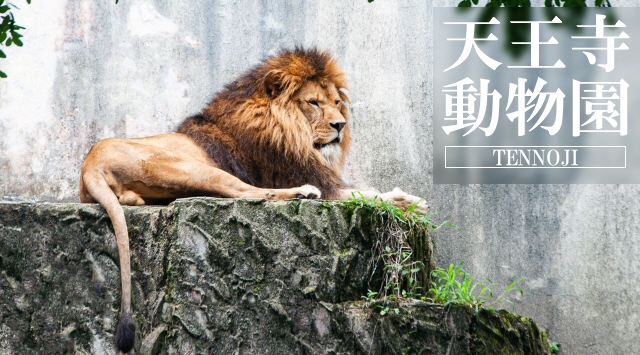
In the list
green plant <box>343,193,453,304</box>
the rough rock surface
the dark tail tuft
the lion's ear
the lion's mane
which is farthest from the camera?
the lion's ear

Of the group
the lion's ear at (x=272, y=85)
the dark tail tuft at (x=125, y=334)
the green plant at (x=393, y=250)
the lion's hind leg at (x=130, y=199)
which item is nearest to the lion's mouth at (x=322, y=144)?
the lion's ear at (x=272, y=85)

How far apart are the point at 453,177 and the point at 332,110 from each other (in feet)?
4.57

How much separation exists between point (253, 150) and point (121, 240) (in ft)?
3.00

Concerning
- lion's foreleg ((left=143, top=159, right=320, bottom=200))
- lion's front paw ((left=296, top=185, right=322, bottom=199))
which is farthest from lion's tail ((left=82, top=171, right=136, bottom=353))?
lion's front paw ((left=296, top=185, right=322, bottom=199))

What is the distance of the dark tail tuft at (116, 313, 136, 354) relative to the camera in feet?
9.91

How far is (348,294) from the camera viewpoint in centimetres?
328

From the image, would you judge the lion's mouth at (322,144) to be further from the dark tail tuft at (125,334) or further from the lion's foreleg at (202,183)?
the dark tail tuft at (125,334)

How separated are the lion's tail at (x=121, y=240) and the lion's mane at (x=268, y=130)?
0.60 m

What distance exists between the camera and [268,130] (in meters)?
3.87

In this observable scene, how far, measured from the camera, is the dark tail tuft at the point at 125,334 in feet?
9.91

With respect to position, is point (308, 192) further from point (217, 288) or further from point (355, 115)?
point (355, 115)

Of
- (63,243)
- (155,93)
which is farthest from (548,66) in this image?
(63,243)

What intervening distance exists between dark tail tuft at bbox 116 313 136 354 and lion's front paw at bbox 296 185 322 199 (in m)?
0.90

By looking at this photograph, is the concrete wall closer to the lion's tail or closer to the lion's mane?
the lion's mane
